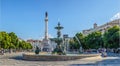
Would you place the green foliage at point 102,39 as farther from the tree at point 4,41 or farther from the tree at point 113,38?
the tree at point 4,41

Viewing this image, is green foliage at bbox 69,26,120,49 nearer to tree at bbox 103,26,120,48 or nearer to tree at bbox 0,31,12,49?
tree at bbox 103,26,120,48

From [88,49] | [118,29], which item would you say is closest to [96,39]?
[88,49]

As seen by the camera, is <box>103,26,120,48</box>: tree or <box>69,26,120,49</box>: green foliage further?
<box>69,26,120,49</box>: green foliage

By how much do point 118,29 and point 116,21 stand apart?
62.2 m

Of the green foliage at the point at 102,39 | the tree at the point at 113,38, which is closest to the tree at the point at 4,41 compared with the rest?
the green foliage at the point at 102,39

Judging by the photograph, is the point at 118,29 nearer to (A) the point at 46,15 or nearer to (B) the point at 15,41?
(B) the point at 15,41

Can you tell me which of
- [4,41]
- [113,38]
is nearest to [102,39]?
[113,38]

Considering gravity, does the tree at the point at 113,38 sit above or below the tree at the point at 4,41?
below

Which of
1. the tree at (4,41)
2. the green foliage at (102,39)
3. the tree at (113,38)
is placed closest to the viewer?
the tree at (113,38)

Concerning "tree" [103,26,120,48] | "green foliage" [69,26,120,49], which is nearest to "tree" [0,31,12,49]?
"green foliage" [69,26,120,49]

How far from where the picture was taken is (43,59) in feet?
124

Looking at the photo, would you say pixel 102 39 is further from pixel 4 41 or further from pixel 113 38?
pixel 4 41

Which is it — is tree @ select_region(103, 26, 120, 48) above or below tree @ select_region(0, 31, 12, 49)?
below

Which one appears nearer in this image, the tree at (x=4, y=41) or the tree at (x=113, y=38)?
the tree at (x=113, y=38)
